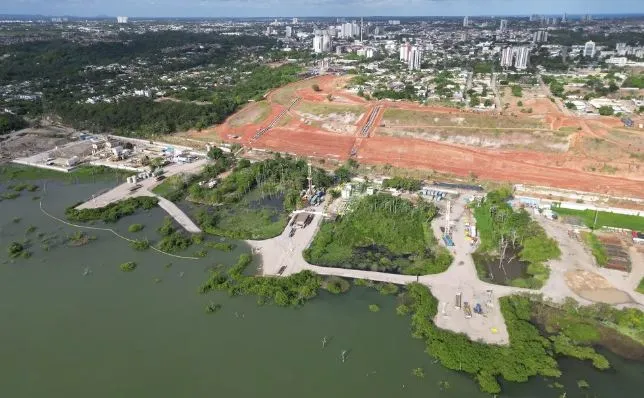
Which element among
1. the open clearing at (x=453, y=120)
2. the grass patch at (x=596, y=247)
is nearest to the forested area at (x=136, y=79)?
the open clearing at (x=453, y=120)

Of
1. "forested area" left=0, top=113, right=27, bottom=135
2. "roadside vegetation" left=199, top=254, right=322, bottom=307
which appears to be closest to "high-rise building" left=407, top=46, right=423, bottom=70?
"forested area" left=0, top=113, right=27, bottom=135

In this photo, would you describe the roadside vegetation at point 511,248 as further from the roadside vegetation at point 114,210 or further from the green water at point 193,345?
the roadside vegetation at point 114,210

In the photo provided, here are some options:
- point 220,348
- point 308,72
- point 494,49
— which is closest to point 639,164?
point 220,348

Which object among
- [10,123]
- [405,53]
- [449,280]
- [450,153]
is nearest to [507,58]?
[405,53]

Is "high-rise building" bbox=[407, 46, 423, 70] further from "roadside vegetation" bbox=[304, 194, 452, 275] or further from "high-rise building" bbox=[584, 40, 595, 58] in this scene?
"roadside vegetation" bbox=[304, 194, 452, 275]

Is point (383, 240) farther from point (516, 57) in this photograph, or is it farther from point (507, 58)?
point (507, 58)
